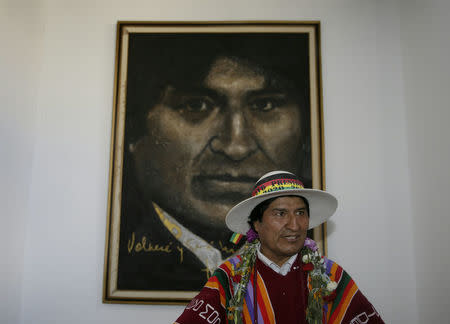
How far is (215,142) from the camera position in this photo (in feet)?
7.95

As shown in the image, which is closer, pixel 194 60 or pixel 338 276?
pixel 338 276

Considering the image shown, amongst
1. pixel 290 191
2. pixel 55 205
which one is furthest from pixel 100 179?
pixel 290 191

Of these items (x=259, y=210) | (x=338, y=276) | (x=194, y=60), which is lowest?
(x=338, y=276)

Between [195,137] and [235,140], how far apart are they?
0.28 meters

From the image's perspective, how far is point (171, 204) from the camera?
2365mm

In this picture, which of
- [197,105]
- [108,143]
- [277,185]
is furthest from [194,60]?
[277,185]

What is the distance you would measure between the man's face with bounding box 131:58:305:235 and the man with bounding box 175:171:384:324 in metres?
0.60

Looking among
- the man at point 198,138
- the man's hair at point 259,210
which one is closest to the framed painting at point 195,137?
the man at point 198,138

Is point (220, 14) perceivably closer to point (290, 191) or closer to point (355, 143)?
point (355, 143)

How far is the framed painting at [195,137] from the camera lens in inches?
90.5

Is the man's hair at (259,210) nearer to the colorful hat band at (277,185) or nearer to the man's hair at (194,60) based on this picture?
the colorful hat band at (277,185)

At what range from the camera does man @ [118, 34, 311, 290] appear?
2307mm

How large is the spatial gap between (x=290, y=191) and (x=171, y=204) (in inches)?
39.0

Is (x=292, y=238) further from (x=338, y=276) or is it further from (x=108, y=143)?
(x=108, y=143)
